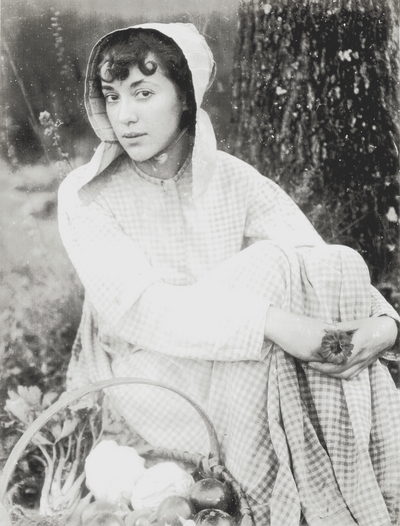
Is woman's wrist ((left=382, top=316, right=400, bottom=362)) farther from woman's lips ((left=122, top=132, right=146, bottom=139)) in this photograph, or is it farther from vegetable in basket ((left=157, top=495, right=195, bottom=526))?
woman's lips ((left=122, top=132, right=146, bottom=139))

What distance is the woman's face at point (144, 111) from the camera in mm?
1694

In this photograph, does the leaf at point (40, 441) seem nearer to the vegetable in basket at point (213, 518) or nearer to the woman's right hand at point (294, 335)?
the vegetable in basket at point (213, 518)

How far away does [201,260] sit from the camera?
68.9 inches

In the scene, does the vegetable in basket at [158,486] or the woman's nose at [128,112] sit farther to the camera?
the woman's nose at [128,112]

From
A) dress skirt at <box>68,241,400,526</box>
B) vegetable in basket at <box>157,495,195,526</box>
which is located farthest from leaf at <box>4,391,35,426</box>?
vegetable in basket at <box>157,495,195,526</box>

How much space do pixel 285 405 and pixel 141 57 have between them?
0.92 m

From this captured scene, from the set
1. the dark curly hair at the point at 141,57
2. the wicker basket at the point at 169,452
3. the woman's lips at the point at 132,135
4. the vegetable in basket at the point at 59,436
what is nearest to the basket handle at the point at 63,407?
the wicker basket at the point at 169,452

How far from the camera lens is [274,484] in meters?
1.59

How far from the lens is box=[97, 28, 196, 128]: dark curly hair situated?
→ 1688mm

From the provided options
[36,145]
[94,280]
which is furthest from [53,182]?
[94,280]

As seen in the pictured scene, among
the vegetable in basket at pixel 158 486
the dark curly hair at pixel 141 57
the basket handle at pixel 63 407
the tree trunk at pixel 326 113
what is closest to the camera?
the basket handle at pixel 63 407

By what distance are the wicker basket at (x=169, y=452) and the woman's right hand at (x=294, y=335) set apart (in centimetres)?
25

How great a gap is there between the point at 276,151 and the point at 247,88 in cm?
18

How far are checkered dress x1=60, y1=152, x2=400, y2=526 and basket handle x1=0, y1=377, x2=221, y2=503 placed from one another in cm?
5
